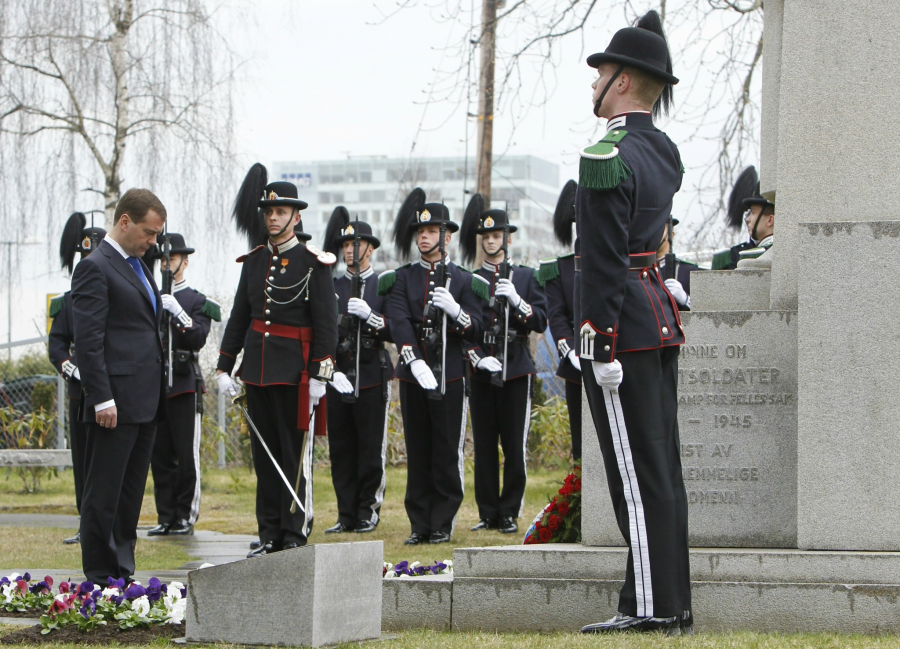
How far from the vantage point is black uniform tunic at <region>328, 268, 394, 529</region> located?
375 inches

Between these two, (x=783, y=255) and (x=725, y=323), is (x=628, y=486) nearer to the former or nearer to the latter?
(x=725, y=323)

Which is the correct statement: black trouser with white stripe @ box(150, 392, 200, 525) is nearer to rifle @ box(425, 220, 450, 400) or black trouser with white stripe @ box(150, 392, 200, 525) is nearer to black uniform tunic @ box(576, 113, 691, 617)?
rifle @ box(425, 220, 450, 400)

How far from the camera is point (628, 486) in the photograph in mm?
4625

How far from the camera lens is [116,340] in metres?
6.22

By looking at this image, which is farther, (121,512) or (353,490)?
(353,490)

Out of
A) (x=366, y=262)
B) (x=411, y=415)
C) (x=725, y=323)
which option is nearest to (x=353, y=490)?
(x=411, y=415)

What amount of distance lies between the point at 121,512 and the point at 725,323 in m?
3.17

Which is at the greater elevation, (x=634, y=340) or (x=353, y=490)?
(x=634, y=340)

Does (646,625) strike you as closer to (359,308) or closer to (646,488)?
(646,488)

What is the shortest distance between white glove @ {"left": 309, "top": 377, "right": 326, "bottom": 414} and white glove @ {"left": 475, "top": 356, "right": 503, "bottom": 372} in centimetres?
190

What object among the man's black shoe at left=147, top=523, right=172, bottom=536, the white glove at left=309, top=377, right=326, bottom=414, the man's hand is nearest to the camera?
the man's hand

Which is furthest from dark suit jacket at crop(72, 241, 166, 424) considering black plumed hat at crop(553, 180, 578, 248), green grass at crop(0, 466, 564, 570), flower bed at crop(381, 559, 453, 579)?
black plumed hat at crop(553, 180, 578, 248)

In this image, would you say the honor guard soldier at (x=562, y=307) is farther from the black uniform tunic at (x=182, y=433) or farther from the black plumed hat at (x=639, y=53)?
the black plumed hat at (x=639, y=53)

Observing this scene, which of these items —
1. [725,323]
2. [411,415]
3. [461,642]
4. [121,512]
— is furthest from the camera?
[411,415]
